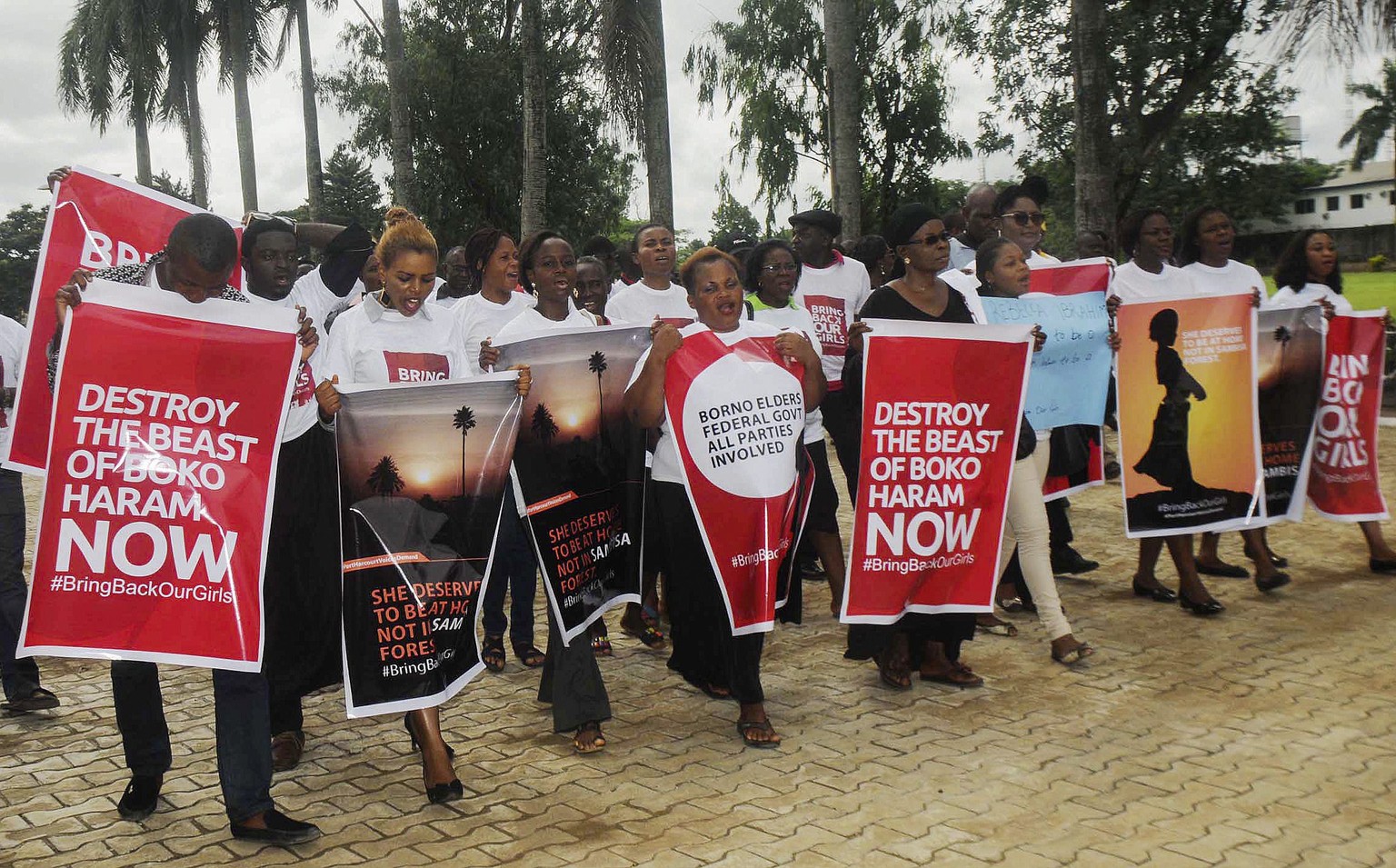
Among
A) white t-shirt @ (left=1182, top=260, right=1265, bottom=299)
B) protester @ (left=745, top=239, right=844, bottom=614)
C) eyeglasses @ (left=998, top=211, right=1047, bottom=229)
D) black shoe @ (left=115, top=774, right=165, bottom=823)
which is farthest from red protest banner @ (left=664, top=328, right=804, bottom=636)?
white t-shirt @ (left=1182, top=260, right=1265, bottom=299)

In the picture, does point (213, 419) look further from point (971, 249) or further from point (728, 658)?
point (971, 249)

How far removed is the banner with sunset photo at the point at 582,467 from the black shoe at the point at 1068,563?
11.1 ft

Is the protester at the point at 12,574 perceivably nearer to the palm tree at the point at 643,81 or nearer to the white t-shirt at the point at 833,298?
the white t-shirt at the point at 833,298

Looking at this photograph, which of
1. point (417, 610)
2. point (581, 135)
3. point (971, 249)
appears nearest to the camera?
point (417, 610)

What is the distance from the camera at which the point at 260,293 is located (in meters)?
5.11

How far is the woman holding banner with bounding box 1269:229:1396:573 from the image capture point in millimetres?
7391

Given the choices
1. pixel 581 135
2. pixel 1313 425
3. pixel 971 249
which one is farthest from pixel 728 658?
pixel 581 135

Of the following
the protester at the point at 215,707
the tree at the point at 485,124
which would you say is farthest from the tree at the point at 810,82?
the protester at the point at 215,707

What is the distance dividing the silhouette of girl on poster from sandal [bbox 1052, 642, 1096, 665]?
1346 mm

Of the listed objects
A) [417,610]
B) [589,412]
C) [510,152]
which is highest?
[510,152]

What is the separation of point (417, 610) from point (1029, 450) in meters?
2.95

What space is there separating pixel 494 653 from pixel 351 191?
46.6 meters

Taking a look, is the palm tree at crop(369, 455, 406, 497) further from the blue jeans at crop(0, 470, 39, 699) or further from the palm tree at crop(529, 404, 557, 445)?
the blue jeans at crop(0, 470, 39, 699)

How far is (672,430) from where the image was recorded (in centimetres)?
518
